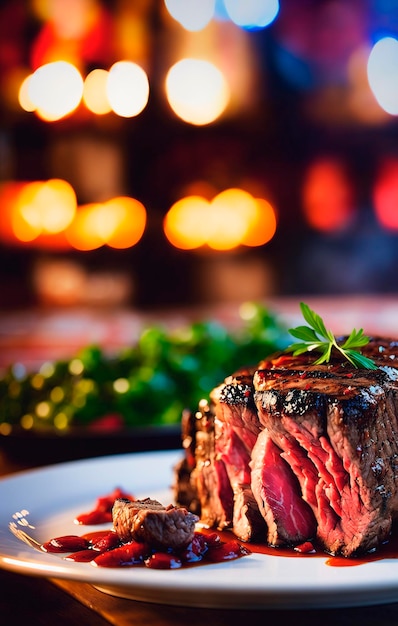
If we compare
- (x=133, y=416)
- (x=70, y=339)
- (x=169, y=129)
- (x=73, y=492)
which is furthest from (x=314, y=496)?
(x=169, y=129)

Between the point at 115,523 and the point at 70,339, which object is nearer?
the point at 115,523

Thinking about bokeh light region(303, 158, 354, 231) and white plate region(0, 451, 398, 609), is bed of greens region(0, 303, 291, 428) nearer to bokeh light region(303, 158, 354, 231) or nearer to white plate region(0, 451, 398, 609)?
white plate region(0, 451, 398, 609)

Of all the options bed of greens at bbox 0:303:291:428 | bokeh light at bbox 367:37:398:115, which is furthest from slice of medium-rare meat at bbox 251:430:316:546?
bokeh light at bbox 367:37:398:115

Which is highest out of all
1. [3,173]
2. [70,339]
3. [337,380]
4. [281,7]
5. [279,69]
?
[281,7]

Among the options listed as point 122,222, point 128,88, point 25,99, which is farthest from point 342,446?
point 25,99

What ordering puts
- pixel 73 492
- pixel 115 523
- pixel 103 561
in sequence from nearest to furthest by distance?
pixel 103 561 < pixel 115 523 < pixel 73 492

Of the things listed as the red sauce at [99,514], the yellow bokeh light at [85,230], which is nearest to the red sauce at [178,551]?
the red sauce at [99,514]

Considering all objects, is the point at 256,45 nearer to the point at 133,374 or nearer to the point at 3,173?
the point at 3,173
